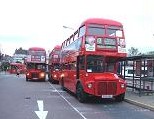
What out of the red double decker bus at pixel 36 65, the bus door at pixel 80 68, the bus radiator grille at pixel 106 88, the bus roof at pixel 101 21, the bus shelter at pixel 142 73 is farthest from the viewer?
the red double decker bus at pixel 36 65

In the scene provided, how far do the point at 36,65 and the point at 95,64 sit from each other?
26358mm

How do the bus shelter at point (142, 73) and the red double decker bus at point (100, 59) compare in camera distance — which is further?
the bus shelter at point (142, 73)

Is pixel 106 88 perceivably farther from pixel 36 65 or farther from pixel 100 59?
pixel 36 65

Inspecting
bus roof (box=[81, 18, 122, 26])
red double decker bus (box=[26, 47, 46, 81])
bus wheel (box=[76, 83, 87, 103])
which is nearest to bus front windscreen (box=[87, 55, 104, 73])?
bus wheel (box=[76, 83, 87, 103])

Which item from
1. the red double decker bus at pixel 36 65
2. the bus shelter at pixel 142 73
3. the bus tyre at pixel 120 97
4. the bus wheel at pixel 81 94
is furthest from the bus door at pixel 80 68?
the red double decker bus at pixel 36 65

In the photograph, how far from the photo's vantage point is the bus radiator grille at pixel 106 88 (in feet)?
64.0

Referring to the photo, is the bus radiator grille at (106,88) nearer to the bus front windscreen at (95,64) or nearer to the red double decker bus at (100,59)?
the red double decker bus at (100,59)

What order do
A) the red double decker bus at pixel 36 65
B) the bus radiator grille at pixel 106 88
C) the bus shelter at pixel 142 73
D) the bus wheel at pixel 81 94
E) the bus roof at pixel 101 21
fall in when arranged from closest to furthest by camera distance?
1. the bus radiator grille at pixel 106 88
2. the bus wheel at pixel 81 94
3. the bus roof at pixel 101 21
4. the bus shelter at pixel 142 73
5. the red double decker bus at pixel 36 65

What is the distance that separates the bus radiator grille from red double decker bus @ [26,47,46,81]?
26.9m

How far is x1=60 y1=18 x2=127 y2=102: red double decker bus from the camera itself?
19562mm

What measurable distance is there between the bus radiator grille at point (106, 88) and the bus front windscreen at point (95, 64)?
3.86ft

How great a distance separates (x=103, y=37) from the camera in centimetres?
2097

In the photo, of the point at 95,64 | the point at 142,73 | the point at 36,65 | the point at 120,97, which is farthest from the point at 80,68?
the point at 36,65

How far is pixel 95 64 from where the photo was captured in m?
20.5
